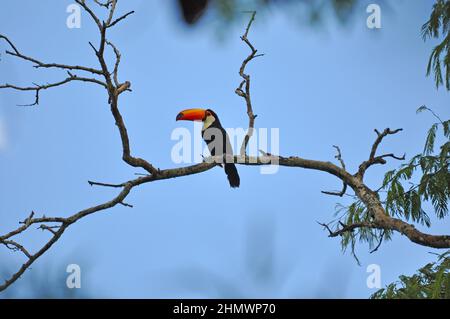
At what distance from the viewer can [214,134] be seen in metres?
7.84

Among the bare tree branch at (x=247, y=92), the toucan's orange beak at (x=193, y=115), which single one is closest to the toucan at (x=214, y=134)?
the toucan's orange beak at (x=193, y=115)

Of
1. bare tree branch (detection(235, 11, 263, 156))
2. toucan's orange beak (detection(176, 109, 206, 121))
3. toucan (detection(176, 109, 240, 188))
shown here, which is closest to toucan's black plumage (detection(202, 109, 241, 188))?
toucan (detection(176, 109, 240, 188))

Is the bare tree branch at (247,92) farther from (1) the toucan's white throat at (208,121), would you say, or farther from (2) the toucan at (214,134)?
(1) the toucan's white throat at (208,121)

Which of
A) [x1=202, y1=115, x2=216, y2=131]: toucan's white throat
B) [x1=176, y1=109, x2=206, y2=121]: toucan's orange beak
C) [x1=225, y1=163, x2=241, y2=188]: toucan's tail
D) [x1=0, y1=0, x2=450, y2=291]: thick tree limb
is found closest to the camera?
[x1=0, y1=0, x2=450, y2=291]: thick tree limb

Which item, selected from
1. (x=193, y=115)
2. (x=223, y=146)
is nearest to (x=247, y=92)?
(x=223, y=146)

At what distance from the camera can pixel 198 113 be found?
8.62 m

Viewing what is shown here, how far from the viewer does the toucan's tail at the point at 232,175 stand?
22.2 feet

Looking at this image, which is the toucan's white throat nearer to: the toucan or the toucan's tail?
the toucan

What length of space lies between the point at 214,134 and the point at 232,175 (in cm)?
117

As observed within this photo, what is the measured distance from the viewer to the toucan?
22.3 feet

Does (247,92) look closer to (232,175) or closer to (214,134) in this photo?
(232,175)
